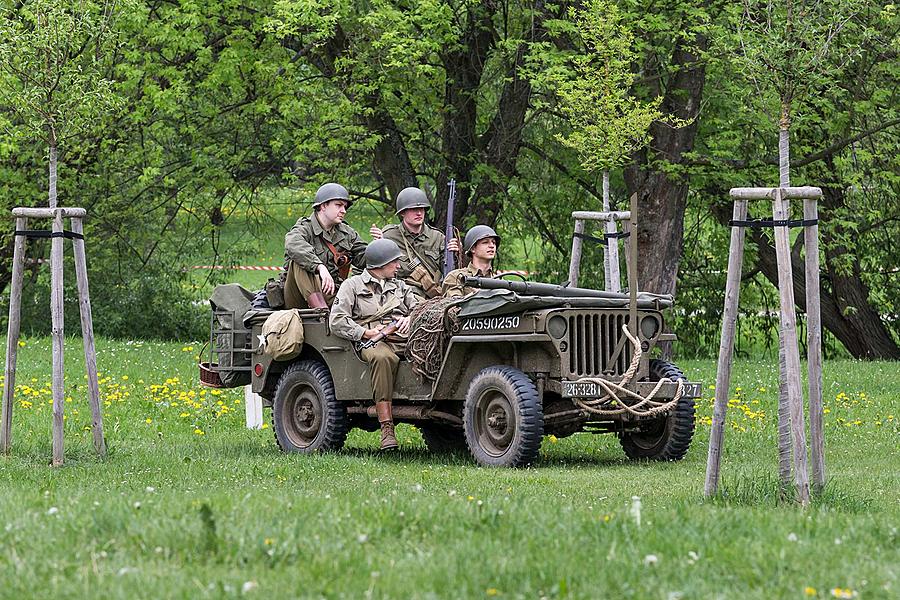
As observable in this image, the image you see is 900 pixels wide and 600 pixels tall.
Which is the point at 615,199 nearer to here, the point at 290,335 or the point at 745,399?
the point at 745,399

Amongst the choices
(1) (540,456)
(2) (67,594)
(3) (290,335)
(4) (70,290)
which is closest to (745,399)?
(1) (540,456)

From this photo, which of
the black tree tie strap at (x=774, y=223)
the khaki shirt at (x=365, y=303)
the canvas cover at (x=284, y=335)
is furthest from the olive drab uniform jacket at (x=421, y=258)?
→ the black tree tie strap at (x=774, y=223)

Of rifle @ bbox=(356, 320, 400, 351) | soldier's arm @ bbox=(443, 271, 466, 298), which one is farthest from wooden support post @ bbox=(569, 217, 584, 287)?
rifle @ bbox=(356, 320, 400, 351)

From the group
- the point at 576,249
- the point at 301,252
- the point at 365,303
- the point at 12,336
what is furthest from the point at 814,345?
the point at 12,336

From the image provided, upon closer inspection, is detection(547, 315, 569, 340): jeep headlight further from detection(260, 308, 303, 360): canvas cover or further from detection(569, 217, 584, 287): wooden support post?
detection(260, 308, 303, 360): canvas cover

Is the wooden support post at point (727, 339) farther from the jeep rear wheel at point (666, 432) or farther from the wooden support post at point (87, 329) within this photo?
the wooden support post at point (87, 329)

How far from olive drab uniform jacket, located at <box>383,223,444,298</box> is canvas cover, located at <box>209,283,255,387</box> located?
1.54 m

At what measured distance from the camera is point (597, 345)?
11.2 metres

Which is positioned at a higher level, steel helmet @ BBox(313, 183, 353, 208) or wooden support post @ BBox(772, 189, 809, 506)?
steel helmet @ BBox(313, 183, 353, 208)

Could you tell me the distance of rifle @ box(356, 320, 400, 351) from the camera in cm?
1194

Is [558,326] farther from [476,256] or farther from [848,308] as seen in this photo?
[848,308]

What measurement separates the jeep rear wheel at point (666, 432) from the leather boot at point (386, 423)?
1894mm

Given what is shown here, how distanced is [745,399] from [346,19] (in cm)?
830

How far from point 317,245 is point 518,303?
110 inches
